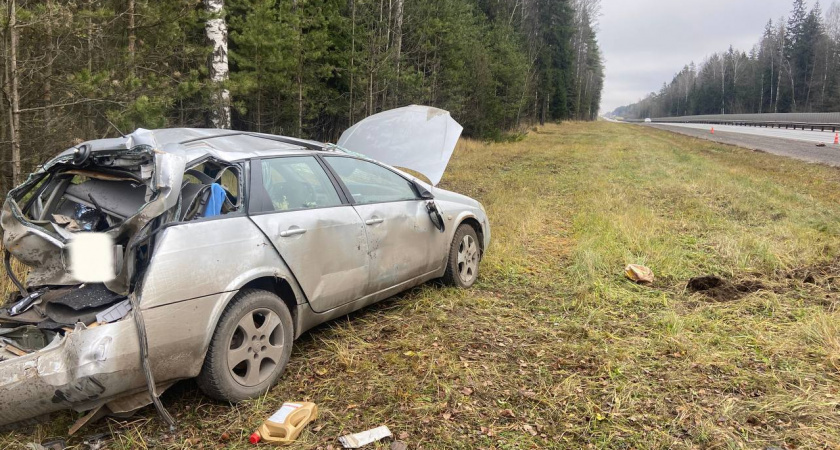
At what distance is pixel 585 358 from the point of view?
3.62 m

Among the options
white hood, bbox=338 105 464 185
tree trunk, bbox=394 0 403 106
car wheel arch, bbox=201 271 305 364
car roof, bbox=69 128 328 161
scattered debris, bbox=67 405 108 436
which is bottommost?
scattered debris, bbox=67 405 108 436

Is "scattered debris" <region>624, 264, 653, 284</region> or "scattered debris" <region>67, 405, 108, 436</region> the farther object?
"scattered debris" <region>624, 264, 653, 284</region>

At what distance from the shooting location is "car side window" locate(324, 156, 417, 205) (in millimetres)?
4031

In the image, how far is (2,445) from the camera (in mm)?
2619

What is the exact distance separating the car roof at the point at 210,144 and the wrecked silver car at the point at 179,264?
1 centimetres

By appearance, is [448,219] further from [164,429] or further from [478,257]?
[164,429]

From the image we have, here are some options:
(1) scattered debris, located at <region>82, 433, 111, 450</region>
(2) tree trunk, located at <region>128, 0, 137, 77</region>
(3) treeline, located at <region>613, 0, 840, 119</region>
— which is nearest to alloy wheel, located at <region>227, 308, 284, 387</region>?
(1) scattered debris, located at <region>82, 433, 111, 450</region>

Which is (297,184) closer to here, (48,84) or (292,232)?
(292,232)

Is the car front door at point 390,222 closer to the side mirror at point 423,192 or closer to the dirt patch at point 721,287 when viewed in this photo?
the side mirror at point 423,192

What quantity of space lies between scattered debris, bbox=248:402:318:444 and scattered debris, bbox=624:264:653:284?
3.88 m

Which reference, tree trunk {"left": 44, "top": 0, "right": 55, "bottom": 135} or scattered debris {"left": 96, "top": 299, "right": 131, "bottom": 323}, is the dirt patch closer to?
scattered debris {"left": 96, "top": 299, "right": 131, "bottom": 323}

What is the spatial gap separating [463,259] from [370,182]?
1.41m

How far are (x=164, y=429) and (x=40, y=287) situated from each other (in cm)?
114

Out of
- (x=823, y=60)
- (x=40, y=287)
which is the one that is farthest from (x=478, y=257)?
(x=823, y=60)
